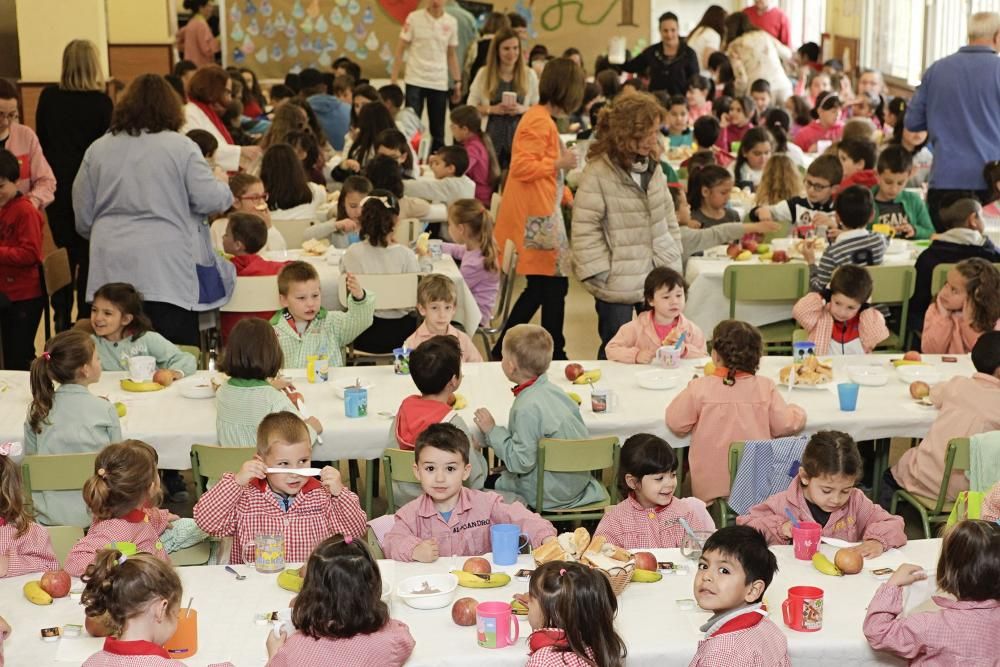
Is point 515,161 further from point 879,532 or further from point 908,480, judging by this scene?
point 879,532

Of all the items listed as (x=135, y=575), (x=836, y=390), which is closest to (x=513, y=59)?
(x=836, y=390)

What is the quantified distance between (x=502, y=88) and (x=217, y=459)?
6.59m

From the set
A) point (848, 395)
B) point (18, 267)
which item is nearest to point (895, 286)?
point (848, 395)

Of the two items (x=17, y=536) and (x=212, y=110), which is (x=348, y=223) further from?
(x=17, y=536)

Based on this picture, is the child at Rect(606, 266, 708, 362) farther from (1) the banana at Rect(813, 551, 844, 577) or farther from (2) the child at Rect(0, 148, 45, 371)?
(2) the child at Rect(0, 148, 45, 371)

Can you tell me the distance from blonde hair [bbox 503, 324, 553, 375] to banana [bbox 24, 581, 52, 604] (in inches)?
73.3

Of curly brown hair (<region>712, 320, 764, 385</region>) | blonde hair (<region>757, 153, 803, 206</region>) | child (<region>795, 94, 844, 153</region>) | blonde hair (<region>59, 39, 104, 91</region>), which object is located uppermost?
blonde hair (<region>59, 39, 104, 91</region>)

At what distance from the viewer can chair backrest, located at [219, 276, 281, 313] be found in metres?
6.30

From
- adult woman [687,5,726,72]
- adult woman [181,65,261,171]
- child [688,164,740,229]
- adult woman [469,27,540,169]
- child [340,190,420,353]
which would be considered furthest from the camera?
adult woman [687,5,726,72]

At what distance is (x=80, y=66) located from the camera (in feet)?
23.1

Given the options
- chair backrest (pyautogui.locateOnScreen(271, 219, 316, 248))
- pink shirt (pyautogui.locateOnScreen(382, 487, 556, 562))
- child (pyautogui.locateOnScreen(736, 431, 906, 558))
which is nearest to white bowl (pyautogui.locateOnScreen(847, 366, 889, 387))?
child (pyautogui.locateOnScreen(736, 431, 906, 558))

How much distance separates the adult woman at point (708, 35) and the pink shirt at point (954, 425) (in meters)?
10.5

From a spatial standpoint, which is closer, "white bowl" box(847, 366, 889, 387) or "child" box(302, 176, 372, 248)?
"white bowl" box(847, 366, 889, 387)

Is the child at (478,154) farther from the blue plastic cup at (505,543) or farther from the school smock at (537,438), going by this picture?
the blue plastic cup at (505,543)
